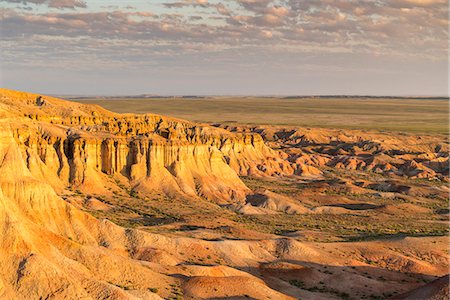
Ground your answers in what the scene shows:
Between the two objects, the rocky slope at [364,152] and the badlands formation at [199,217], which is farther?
the rocky slope at [364,152]

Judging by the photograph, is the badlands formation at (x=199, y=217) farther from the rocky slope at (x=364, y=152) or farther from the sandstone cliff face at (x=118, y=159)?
the rocky slope at (x=364, y=152)

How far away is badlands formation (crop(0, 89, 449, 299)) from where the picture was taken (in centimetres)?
3484

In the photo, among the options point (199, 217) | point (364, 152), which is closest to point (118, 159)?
point (199, 217)

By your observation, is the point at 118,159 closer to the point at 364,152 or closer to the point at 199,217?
the point at 199,217

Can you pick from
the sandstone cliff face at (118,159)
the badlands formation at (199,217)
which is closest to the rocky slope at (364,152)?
the badlands formation at (199,217)

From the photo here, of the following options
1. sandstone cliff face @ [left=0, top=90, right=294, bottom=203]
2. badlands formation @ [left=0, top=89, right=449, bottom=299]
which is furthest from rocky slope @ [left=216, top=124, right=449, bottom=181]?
sandstone cliff face @ [left=0, top=90, right=294, bottom=203]

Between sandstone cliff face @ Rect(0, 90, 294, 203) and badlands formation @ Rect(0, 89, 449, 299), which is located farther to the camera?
sandstone cliff face @ Rect(0, 90, 294, 203)

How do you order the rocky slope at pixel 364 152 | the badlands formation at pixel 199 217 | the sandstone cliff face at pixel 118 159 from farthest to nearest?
the rocky slope at pixel 364 152 → the sandstone cliff face at pixel 118 159 → the badlands formation at pixel 199 217

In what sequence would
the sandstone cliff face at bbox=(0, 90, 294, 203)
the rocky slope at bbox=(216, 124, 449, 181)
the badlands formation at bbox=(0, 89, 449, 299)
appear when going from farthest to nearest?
the rocky slope at bbox=(216, 124, 449, 181), the sandstone cliff face at bbox=(0, 90, 294, 203), the badlands formation at bbox=(0, 89, 449, 299)

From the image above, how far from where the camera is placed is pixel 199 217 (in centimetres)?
7025

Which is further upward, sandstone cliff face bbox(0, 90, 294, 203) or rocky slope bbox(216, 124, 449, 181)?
sandstone cliff face bbox(0, 90, 294, 203)

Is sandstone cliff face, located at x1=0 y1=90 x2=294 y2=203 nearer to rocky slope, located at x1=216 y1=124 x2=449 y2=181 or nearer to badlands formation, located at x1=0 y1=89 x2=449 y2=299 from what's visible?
Result: badlands formation, located at x1=0 y1=89 x2=449 y2=299

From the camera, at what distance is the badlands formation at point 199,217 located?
34.8m

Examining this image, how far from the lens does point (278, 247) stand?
174ft
